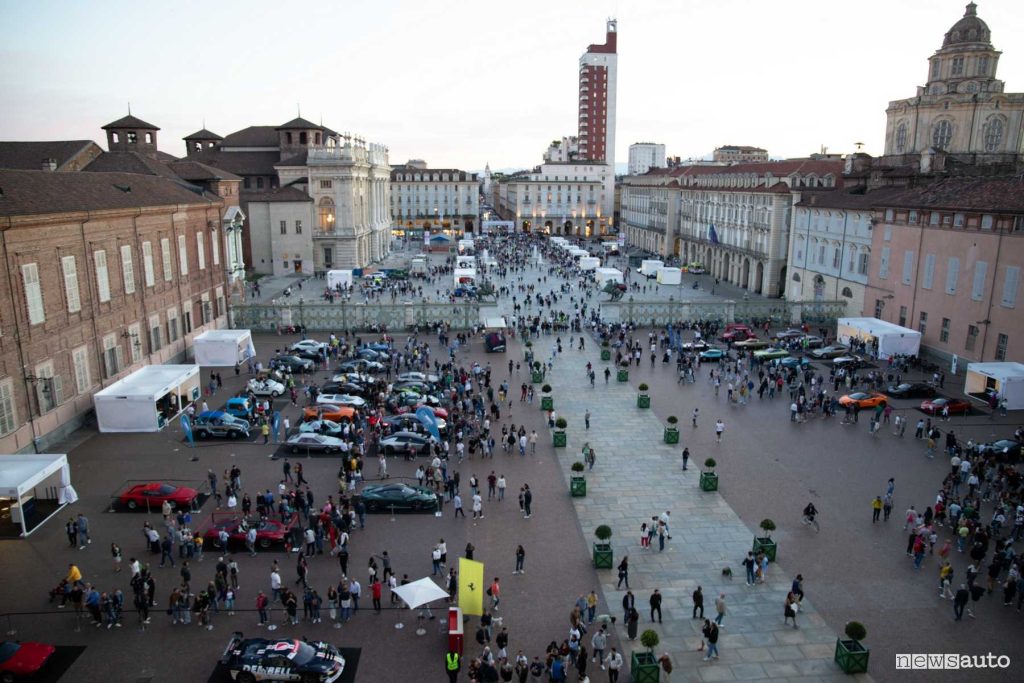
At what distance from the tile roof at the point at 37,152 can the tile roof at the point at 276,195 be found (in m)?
24.0

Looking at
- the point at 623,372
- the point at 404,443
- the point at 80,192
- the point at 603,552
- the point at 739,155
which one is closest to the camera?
the point at 603,552

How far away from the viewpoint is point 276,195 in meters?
75.5

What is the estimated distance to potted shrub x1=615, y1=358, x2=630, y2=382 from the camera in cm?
3803

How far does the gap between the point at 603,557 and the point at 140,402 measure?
21.0 meters

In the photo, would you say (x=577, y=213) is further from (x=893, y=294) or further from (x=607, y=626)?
(x=607, y=626)

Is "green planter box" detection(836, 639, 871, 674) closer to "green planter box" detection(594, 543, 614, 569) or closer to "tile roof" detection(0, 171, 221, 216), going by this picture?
"green planter box" detection(594, 543, 614, 569)

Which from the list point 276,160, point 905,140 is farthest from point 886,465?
point 276,160

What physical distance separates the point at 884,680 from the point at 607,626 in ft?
19.7

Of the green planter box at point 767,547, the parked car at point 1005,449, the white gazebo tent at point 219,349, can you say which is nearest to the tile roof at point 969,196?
the parked car at point 1005,449

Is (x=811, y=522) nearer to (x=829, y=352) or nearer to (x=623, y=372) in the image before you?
(x=623, y=372)

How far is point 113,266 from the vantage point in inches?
1304

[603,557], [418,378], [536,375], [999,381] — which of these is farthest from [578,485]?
[999,381]

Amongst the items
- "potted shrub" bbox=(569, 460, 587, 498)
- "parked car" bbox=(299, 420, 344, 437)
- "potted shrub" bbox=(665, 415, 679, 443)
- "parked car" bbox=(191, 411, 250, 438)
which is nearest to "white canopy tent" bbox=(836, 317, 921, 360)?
"potted shrub" bbox=(665, 415, 679, 443)

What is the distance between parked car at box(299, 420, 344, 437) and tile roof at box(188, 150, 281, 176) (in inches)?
2352
